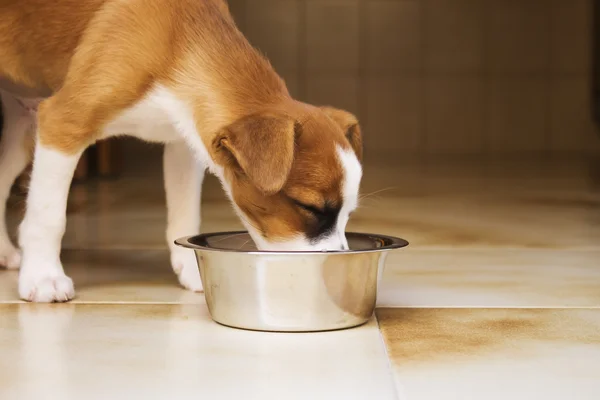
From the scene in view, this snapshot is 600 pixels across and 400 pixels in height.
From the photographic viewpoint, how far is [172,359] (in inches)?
62.9

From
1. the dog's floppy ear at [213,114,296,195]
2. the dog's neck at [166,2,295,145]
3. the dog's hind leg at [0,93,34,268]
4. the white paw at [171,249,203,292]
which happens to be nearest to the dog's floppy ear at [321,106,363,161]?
the dog's neck at [166,2,295,145]

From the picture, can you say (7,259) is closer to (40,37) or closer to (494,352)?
(40,37)

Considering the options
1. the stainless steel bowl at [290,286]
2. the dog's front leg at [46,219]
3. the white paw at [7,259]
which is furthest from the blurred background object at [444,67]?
the stainless steel bowl at [290,286]

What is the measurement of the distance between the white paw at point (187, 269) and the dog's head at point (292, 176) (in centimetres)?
32

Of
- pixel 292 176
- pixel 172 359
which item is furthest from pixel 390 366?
pixel 292 176

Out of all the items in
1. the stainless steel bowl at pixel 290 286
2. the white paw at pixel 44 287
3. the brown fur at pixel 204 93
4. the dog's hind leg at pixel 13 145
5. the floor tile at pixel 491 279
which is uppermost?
the brown fur at pixel 204 93

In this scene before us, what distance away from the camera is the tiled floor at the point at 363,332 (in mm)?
1458

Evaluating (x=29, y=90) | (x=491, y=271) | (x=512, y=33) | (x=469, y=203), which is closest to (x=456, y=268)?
(x=491, y=271)

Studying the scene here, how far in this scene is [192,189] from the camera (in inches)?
93.4

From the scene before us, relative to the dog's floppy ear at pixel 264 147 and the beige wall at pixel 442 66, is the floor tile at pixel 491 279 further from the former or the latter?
the beige wall at pixel 442 66

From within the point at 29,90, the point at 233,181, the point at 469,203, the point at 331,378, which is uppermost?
the point at 29,90

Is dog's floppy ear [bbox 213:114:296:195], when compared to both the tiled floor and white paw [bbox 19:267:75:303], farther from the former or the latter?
white paw [bbox 19:267:75:303]

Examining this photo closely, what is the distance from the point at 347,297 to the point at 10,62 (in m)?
1.15

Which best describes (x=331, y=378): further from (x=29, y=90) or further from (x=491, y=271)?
(x=29, y=90)
